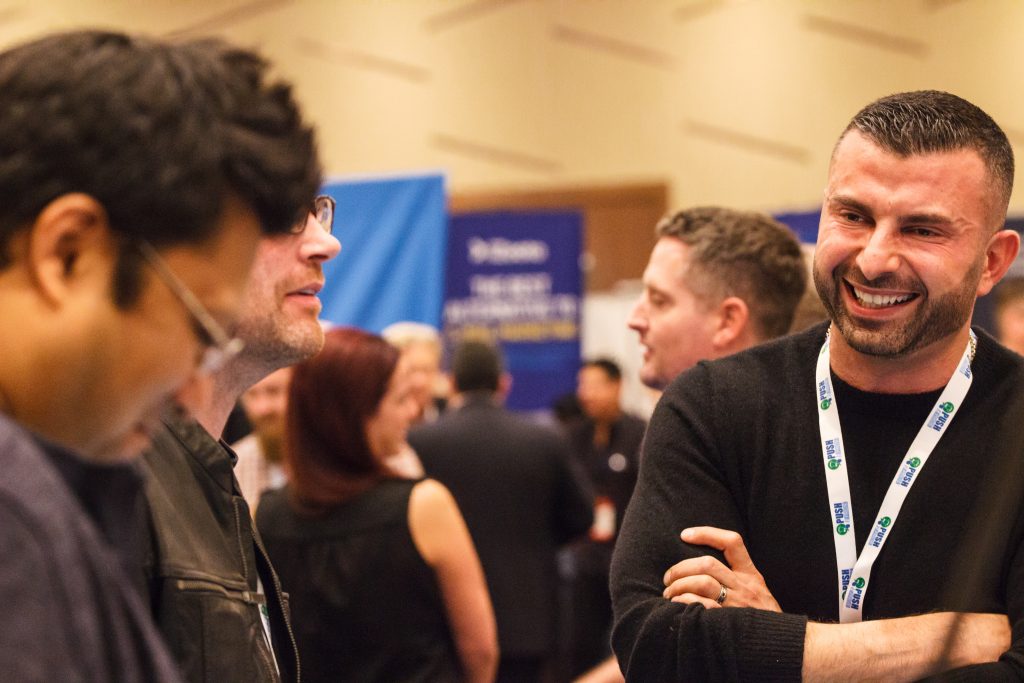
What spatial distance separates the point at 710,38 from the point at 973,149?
22.3 feet

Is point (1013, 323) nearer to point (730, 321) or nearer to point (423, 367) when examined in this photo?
point (423, 367)

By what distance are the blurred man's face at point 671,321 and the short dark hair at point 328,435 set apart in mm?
683

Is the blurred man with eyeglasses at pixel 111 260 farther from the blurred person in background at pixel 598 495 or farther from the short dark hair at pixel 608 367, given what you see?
the short dark hair at pixel 608 367

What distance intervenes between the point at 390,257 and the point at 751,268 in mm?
2787

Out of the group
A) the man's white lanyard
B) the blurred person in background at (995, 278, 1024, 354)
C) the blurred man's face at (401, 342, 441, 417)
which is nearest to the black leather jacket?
the man's white lanyard

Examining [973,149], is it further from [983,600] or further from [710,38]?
[710,38]

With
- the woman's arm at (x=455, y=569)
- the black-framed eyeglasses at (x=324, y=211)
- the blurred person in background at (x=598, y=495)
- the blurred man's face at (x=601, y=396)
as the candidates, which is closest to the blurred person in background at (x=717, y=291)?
the woman's arm at (x=455, y=569)

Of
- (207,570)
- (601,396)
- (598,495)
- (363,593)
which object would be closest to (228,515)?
(207,570)

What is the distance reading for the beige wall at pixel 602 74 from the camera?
7.87 metres

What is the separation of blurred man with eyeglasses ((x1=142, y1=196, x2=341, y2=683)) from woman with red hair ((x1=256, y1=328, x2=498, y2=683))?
916mm

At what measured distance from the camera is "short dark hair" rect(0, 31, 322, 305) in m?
0.89

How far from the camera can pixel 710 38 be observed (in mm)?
8336

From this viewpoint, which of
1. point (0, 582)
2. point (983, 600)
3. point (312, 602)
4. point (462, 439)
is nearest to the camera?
point (0, 582)

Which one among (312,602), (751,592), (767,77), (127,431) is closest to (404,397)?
(312,602)
